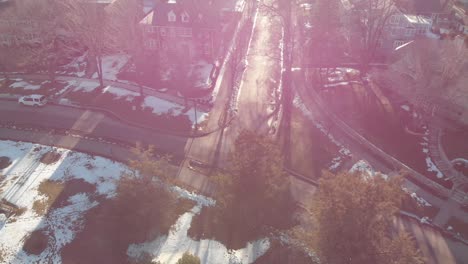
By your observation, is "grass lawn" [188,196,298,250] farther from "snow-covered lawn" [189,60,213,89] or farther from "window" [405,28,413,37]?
"window" [405,28,413,37]

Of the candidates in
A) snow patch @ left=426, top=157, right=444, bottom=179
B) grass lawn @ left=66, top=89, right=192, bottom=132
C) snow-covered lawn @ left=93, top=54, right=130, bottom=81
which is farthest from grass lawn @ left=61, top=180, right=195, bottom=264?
snow-covered lawn @ left=93, top=54, right=130, bottom=81

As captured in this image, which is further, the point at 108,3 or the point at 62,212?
the point at 108,3

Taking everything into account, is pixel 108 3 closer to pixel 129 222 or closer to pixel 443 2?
pixel 129 222

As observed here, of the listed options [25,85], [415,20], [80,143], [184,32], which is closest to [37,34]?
[25,85]

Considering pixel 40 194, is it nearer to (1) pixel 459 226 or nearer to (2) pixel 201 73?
(2) pixel 201 73

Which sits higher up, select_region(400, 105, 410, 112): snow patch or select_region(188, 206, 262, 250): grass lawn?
select_region(400, 105, 410, 112): snow patch

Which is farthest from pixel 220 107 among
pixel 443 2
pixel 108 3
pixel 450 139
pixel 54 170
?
pixel 443 2
